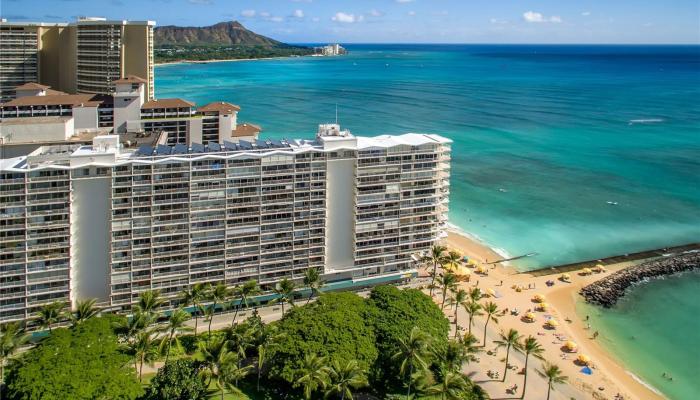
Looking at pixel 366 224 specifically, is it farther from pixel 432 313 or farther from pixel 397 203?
pixel 432 313

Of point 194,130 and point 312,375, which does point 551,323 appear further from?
point 194,130

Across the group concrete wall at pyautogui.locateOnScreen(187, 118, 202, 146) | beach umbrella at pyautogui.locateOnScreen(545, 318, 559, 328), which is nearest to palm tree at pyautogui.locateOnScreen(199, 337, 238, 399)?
beach umbrella at pyautogui.locateOnScreen(545, 318, 559, 328)

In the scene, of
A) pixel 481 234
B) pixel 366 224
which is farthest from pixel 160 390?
pixel 481 234

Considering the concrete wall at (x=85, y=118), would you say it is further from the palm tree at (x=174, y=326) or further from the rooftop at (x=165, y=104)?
the palm tree at (x=174, y=326)

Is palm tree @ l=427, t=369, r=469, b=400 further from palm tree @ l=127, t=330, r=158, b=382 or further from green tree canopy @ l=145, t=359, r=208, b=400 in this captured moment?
palm tree @ l=127, t=330, r=158, b=382

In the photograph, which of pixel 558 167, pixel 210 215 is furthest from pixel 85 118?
pixel 558 167
